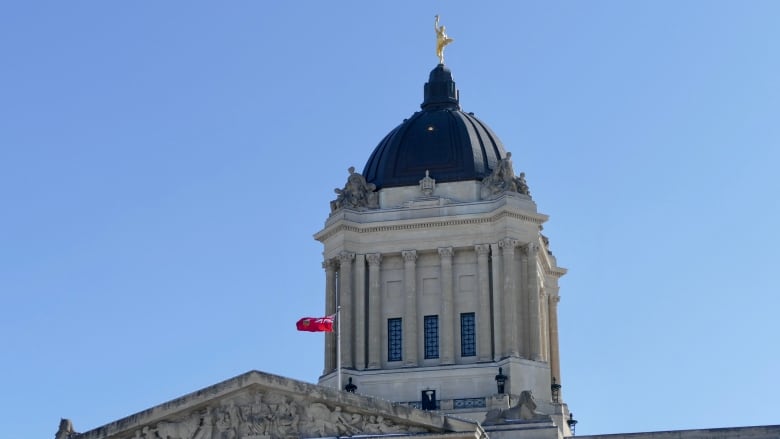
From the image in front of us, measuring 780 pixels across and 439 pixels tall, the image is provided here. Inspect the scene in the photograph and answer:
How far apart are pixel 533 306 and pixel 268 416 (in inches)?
734

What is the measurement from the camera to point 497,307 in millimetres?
79062

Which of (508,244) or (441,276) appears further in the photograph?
(441,276)

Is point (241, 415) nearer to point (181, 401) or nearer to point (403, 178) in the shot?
point (181, 401)

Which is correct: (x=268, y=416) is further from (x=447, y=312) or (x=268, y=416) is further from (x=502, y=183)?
(x=502, y=183)

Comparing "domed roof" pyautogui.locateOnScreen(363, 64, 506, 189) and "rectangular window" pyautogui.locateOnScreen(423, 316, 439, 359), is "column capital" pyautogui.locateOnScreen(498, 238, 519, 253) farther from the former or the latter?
"rectangular window" pyautogui.locateOnScreen(423, 316, 439, 359)

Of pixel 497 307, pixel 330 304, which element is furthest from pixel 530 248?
pixel 330 304

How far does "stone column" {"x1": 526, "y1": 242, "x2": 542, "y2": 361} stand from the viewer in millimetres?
78750

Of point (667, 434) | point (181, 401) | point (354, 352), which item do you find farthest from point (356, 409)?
point (354, 352)

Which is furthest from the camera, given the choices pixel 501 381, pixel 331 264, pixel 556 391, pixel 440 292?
pixel 331 264

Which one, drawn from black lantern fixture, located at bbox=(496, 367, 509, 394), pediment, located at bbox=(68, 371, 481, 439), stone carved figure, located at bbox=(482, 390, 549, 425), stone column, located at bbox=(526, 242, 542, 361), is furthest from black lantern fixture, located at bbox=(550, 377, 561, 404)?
pediment, located at bbox=(68, 371, 481, 439)

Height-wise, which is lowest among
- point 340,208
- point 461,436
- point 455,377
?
point 461,436

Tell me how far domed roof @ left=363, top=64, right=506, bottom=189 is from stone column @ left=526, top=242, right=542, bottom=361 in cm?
418

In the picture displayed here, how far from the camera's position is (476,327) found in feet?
260

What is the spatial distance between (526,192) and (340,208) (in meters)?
7.85
